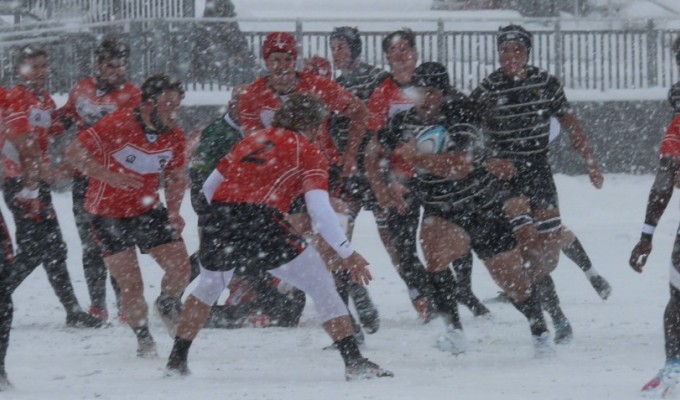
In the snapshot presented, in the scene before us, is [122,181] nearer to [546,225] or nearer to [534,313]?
[534,313]

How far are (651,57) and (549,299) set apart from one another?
1026 centimetres

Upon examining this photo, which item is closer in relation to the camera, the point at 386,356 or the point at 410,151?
the point at 410,151

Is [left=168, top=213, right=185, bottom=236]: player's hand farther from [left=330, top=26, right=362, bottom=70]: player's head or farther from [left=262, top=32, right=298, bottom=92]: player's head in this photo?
[left=330, top=26, right=362, bottom=70]: player's head

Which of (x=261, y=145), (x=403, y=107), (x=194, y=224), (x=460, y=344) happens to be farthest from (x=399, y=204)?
(x=194, y=224)

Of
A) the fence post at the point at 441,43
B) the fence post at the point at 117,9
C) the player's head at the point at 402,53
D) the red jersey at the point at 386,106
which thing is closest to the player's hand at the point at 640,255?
the red jersey at the point at 386,106

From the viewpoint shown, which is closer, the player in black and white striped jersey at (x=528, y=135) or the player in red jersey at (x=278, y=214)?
the player in red jersey at (x=278, y=214)

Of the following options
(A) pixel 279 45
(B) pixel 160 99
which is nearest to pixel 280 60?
(A) pixel 279 45

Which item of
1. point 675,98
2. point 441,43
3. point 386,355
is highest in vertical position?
point 675,98

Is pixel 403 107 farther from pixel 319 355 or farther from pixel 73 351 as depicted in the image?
pixel 73 351

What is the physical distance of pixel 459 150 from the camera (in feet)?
25.8

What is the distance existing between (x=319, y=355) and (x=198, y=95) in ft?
29.7

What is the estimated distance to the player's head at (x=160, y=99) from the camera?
780 cm

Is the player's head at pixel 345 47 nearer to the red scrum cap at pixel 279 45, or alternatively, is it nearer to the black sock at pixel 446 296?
the red scrum cap at pixel 279 45

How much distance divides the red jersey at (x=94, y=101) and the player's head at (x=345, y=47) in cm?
151
